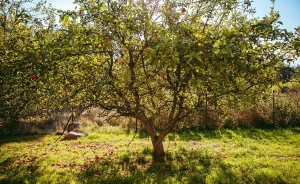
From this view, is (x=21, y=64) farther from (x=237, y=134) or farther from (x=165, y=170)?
(x=237, y=134)

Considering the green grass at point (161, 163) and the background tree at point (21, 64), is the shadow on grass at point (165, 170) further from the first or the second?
the background tree at point (21, 64)

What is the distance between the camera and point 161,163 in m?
8.52

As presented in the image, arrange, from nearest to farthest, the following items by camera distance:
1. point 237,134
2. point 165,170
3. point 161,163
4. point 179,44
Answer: point 179,44 < point 165,170 < point 161,163 < point 237,134

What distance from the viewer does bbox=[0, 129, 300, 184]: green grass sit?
684cm

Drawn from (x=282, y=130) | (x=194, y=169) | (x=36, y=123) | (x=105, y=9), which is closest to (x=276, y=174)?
(x=194, y=169)

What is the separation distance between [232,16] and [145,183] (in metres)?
6.26

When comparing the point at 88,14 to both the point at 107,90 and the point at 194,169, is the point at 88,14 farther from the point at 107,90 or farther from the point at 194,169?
the point at 194,169

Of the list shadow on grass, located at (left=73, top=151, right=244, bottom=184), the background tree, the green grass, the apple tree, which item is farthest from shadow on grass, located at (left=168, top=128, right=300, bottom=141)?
the background tree

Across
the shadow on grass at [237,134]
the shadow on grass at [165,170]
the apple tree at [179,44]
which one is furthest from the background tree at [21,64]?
the shadow on grass at [237,134]

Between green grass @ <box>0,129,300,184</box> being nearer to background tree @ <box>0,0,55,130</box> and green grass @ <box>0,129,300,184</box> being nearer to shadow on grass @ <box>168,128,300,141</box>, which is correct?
shadow on grass @ <box>168,128,300,141</box>

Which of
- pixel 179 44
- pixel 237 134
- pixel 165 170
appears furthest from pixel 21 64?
pixel 237 134

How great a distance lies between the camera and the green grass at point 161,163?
6844 millimetres

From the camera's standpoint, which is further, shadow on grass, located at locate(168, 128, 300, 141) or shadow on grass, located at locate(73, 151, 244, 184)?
shadow on grass, located at locate(168, 128, 300, 141)

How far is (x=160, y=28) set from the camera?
5.18m
